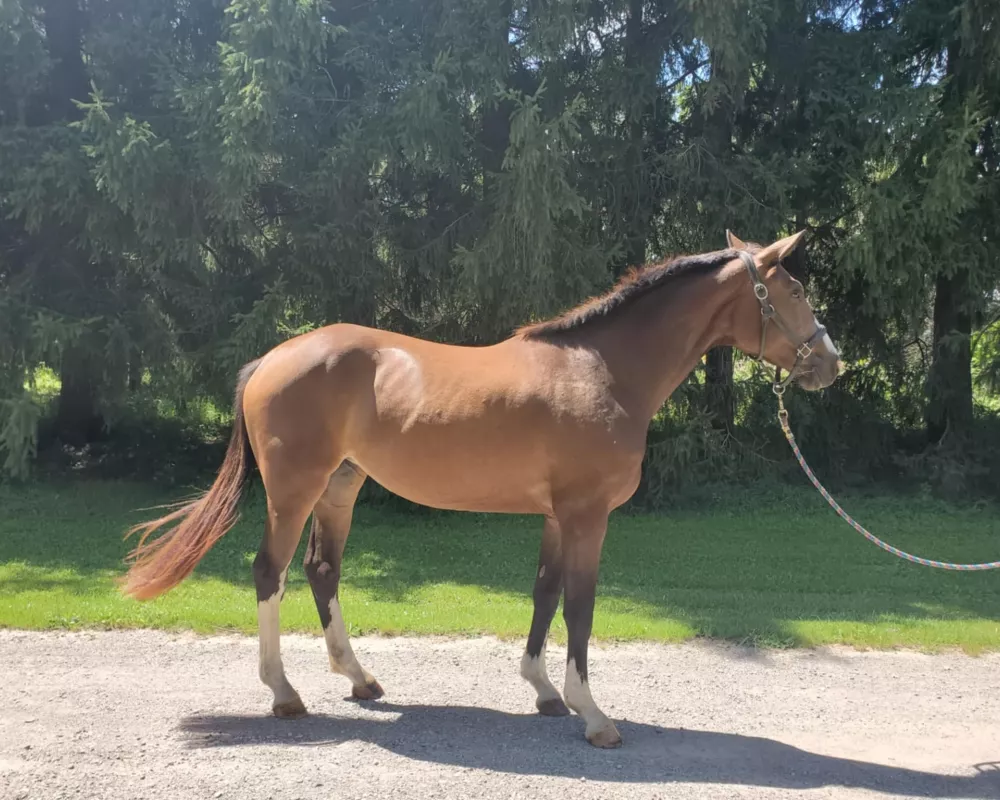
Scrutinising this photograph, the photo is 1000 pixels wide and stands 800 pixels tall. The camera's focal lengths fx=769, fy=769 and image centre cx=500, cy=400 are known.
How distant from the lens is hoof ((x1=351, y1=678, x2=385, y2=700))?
4.32 meters

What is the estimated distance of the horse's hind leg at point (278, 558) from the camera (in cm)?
404

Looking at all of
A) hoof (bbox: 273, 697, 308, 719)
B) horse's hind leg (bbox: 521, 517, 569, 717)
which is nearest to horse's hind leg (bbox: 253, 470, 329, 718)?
hoof (bbox: 273, 697, 308, 719)

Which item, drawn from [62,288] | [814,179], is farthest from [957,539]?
[62,288]

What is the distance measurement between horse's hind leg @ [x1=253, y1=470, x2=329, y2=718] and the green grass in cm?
136

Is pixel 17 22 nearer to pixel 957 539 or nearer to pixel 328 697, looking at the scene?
pixel 328 697

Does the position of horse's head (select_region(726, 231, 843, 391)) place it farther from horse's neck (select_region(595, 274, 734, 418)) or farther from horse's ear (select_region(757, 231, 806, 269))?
horse's neck (select_region(595, 274, 734, 418))

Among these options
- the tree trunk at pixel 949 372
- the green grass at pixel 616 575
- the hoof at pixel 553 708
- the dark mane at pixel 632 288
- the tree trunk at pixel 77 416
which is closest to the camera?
the dark mane at pixel 632 288

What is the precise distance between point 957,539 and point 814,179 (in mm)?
4352

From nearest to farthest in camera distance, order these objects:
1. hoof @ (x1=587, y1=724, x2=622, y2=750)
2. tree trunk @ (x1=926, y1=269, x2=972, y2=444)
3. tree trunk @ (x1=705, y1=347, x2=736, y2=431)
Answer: hoof @ (x1=587, y1=724, x2=622, y2=750), tree trunk @ (x1=705, y1=347, x2=736, y2=431), tree trunk @ (x1=926, y1=269, x2=972, y2=444)

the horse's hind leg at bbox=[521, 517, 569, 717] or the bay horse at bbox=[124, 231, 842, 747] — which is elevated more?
the bay horse at bbox=[124, 231, 842, 747]

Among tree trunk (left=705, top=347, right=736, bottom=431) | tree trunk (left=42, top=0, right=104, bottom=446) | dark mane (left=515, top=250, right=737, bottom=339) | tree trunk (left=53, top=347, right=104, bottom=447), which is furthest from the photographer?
tree trunk (left=53, top=347, right=104, bottom=447)

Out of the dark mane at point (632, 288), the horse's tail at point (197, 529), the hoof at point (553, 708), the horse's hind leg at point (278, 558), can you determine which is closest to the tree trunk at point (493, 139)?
the dark mane at point (632, 288)

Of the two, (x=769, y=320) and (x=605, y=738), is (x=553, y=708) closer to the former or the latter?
(x=605, y=738)

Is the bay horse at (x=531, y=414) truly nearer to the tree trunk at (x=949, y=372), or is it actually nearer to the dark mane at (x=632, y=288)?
the dark mane at (x=632, y=288)
